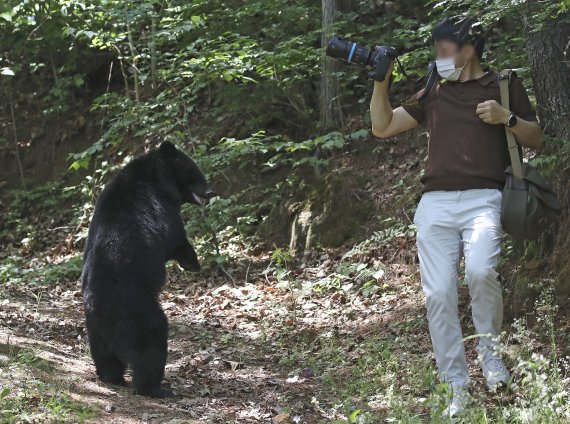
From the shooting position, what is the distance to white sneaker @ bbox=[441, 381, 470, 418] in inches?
143

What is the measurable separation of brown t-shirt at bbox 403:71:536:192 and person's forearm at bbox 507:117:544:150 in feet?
0.37

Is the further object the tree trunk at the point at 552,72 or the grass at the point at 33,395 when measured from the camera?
the tree trunk at the point at 552,72

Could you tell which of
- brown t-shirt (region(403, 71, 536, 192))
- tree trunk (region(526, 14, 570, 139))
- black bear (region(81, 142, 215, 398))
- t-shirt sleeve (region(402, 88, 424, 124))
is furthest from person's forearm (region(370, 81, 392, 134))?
black bear (region(81, 142, 215, 398))

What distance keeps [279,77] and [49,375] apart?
255 inches

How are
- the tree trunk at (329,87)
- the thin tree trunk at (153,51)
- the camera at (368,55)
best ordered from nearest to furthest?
the camera at (368,55)
the tree trunk at (329,87)
the thin tree trunk at (153,51)

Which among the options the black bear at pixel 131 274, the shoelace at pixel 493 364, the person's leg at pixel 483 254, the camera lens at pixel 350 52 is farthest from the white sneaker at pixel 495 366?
the black bear at pixel 131 274

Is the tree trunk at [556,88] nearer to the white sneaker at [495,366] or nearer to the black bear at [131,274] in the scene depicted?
the white sneaker at [495,366]

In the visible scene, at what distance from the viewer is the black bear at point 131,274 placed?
5.21 m

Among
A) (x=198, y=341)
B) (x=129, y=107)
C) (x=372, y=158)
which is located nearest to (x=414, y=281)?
(x=198, y=341)

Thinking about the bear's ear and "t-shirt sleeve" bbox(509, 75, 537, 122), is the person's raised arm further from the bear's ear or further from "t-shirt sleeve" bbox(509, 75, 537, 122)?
the bear's ear

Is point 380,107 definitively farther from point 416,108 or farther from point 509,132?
point 509,132

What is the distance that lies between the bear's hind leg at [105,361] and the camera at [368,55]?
2.73 metres

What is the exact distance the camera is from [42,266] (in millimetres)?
11539

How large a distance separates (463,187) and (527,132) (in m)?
0.53
